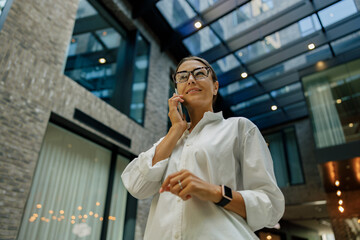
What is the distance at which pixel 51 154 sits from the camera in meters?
5.05

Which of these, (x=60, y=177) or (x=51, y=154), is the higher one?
(x=51, y=154)

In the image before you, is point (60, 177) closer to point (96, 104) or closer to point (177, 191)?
point (96, 104)

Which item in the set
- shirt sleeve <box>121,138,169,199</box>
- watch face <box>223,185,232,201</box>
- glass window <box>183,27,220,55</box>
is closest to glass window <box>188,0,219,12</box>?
glass window <box>183,27,220,55</box>

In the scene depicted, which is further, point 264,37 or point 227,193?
point 264,37

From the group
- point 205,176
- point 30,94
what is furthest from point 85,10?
point 205,176

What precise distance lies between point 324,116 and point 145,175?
8.22 metres

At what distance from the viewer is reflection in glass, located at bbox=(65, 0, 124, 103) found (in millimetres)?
5941

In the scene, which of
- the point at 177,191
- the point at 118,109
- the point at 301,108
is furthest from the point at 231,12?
the point at 177,191

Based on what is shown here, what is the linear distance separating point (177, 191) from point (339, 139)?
8027 mm

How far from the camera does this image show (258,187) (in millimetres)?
965

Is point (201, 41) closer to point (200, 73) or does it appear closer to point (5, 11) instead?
point (5, 11)

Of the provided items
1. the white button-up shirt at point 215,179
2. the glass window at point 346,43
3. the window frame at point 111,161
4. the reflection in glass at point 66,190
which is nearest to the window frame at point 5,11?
the window frame at point 111,161

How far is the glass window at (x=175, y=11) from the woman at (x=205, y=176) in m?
7.65

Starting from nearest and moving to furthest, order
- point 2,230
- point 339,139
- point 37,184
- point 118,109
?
point 2,230 → point 37,184 → point 118,109 → point 339,139
